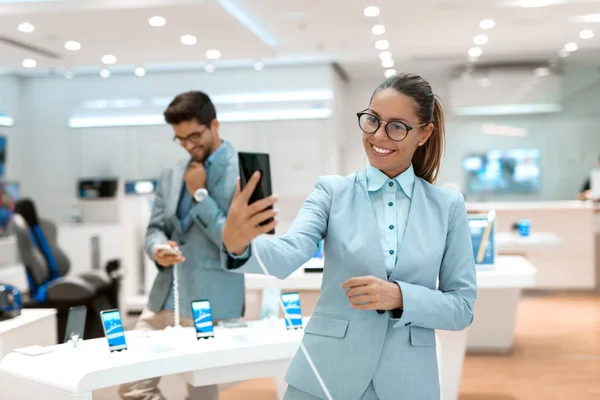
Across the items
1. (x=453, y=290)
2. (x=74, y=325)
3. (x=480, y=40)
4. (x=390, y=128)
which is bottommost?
(x=74, y=325)

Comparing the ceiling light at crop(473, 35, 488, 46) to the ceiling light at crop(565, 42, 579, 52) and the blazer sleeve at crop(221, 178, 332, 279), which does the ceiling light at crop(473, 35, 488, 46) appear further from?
the blazer sleeve at crop(221, 178, 332, 279)

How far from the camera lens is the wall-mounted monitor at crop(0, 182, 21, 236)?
1038 cm

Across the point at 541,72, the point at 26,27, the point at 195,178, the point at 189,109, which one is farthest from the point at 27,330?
the point at 541,72

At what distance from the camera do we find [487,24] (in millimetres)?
8281

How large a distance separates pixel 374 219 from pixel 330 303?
0.22 m

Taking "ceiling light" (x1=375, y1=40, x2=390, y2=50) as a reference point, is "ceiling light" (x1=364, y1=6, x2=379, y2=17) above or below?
below

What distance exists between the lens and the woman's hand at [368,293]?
1.56m

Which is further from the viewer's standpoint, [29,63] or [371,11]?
[29,63]

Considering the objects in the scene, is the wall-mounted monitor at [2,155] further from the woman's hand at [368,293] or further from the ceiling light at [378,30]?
the woman's hand at [368,293]

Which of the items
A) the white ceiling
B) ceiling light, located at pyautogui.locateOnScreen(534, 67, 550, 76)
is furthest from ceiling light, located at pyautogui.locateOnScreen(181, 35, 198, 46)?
ceiling light, located at pyautogui.locateOnScreen(534, 67, 550, 76)

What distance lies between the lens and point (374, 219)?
1.71 meters

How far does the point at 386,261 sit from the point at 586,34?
8.48 metres

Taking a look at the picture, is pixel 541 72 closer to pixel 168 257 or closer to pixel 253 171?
pixel 168 257

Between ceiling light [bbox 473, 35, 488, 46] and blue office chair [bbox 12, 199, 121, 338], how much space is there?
5439mm
